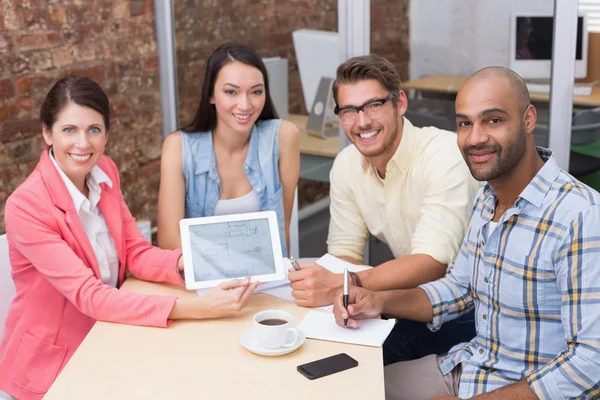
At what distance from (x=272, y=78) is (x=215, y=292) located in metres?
2.05

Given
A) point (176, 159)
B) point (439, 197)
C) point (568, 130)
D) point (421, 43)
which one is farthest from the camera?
point (421, 43)

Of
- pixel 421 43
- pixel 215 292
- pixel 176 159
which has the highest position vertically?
pixel 421 43

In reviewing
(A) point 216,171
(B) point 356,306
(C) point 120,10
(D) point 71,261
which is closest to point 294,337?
(B) point 356,306

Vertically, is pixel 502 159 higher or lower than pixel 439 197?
higher

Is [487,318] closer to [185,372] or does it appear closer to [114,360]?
[185,372]

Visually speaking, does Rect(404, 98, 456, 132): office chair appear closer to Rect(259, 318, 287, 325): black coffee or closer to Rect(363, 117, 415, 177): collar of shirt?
Rect(363, 117, 415, 177): collar of shirt

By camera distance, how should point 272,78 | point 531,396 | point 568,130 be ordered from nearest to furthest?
point 531,396 → point 568,130 → point 272,78

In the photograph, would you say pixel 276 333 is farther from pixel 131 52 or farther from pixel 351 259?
pixel 131 52

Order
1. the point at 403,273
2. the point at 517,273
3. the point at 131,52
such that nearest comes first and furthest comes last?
the point at 517,273
the point at 403,273
the point at 131,52

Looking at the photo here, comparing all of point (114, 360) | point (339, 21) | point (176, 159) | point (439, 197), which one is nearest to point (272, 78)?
point (339, 21)

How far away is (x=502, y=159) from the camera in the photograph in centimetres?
178

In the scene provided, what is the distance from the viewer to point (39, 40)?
10.4ft

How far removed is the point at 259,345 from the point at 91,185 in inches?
31.8

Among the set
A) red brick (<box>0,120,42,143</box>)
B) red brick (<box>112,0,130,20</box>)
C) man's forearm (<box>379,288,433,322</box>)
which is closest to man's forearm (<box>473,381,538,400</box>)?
man's forearm (<box>379,288,433,322</box>)
